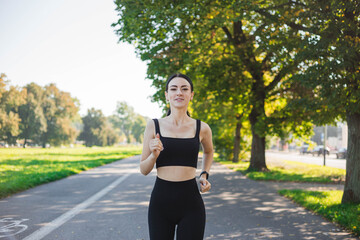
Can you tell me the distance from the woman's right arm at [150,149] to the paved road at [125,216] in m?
3.19


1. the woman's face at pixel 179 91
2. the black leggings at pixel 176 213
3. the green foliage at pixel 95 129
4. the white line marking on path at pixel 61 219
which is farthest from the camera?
the green foliage at pixel 95 129

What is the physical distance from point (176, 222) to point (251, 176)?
1420 centimetres

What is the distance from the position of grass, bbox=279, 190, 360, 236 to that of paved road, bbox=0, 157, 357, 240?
10.1 inches

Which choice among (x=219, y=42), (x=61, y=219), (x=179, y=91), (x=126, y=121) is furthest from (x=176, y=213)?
(x=126, y=121)

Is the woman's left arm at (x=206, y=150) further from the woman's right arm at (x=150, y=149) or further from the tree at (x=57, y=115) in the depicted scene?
the tree at (x=57, y=115)

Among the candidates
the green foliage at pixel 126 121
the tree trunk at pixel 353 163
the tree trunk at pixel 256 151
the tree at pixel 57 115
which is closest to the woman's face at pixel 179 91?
the tree trunk at pixel 353 163

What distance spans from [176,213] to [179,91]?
38.2 inches

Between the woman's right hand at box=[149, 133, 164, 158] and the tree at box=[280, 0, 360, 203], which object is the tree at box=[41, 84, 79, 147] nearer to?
the tree at box=[280, 0, 360, 203]

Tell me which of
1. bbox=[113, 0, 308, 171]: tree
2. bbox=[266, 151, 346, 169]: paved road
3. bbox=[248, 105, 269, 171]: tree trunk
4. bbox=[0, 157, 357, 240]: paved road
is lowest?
bbox=[266, 151, 346, 169]: paved road

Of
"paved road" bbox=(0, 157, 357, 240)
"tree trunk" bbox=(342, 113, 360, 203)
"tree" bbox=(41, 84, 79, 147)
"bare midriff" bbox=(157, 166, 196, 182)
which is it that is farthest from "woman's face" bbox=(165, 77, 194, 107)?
"tree" bbox=(41, 84, 79, 147)

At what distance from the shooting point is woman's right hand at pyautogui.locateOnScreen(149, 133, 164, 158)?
2.46m

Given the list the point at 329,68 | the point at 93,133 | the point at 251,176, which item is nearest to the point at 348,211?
the point at 329,68

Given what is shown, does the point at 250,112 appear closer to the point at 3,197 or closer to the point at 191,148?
the point at 3,197

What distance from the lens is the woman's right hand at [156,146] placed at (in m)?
2.46
